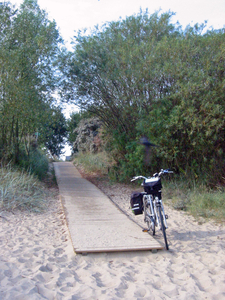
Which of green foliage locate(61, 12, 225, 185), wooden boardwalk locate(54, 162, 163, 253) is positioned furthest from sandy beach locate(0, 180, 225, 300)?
green foliage locate(61, 12, 225, 185)

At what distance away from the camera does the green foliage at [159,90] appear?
9.52m

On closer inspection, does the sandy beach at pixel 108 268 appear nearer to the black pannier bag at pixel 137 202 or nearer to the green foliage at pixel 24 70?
the black pannier bag at pixel 137 202

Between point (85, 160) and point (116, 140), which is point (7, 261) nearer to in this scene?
point (116, 140)

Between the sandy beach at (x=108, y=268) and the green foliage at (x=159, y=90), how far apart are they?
380 centimetres

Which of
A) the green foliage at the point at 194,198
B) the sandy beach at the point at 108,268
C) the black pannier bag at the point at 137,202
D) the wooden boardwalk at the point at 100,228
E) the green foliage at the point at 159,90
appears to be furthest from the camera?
Result: the green foliage at the point at 159,90

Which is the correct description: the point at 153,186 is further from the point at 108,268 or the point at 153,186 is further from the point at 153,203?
the point at 108,268

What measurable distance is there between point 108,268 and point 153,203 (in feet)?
5.08

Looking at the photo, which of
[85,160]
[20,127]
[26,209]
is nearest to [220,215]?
[26,209]

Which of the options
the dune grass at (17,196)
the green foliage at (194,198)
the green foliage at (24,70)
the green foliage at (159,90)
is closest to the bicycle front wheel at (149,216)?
the green foliage at (194,198)

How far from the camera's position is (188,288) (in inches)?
158

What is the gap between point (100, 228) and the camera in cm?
635

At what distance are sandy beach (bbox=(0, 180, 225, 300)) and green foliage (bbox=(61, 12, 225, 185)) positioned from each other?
3796 mm

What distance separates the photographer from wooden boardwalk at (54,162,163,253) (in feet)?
17.4

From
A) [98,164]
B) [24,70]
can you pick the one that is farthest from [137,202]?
[98,164]
